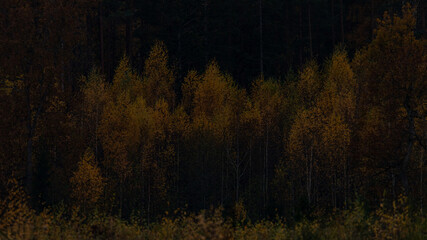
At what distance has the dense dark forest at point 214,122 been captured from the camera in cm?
1877

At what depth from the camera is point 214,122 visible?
138 ft

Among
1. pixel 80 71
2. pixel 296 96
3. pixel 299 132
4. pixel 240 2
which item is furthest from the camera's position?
pixel 240 2

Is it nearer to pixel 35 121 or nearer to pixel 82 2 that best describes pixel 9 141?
pixel 35 121

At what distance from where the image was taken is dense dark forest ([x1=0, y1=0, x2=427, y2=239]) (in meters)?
18.8

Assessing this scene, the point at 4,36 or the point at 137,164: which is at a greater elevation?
the point at 4,36

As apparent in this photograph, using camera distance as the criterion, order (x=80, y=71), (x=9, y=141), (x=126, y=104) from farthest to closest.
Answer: (x=80, y=71) → (x=126, y=104) → (x=9, y=141)

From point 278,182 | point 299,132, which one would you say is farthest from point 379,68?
point 278,182

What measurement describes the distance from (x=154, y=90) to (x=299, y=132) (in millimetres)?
16982

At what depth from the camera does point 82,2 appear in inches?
878

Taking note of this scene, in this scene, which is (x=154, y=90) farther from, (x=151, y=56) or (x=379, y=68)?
(x=379, y=68)

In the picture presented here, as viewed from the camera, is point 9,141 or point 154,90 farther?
point 154,90

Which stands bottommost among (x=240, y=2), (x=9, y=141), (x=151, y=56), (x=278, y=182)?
(x=278, y=182)

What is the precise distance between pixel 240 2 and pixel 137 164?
94.8 feet

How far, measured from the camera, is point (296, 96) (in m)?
45.1
